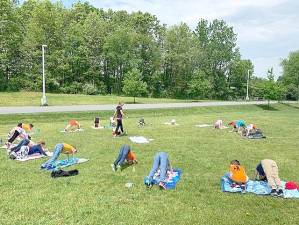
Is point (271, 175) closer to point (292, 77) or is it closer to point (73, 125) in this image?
point (73, 125)

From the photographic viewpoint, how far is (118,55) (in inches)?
3014

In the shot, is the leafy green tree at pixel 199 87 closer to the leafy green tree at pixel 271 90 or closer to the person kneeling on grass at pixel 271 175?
the leafy green tree at pixel 271 90

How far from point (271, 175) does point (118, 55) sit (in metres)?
67.7

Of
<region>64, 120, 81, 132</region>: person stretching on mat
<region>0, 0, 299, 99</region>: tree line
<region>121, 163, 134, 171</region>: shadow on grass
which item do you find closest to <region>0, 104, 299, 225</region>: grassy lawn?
<region>121, 163, 134, 171</region>: shadow on grass

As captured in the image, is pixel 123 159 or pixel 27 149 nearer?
pixel 123 159

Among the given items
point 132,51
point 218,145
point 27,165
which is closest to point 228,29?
point 132,51

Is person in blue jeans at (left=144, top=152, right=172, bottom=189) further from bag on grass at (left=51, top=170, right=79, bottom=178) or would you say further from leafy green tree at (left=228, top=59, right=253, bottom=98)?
leafy green tree at (left=228, top=59, right=253, bottom=98)

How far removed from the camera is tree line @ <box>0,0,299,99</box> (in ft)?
222

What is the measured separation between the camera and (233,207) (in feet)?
31.5

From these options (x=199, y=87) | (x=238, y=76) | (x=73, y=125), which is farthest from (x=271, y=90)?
(x=73, y=125)

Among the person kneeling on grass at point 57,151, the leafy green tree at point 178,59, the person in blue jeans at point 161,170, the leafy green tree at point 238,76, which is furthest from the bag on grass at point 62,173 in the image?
the leafy green tree at point 238,76

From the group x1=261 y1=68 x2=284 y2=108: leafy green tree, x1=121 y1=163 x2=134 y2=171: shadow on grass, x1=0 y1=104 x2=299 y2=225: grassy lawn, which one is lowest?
x1=0 y1=104 x2=299 y2=225: grassy lawn

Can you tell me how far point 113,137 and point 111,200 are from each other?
12.1 meters

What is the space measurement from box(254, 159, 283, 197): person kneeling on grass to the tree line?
148 feet
